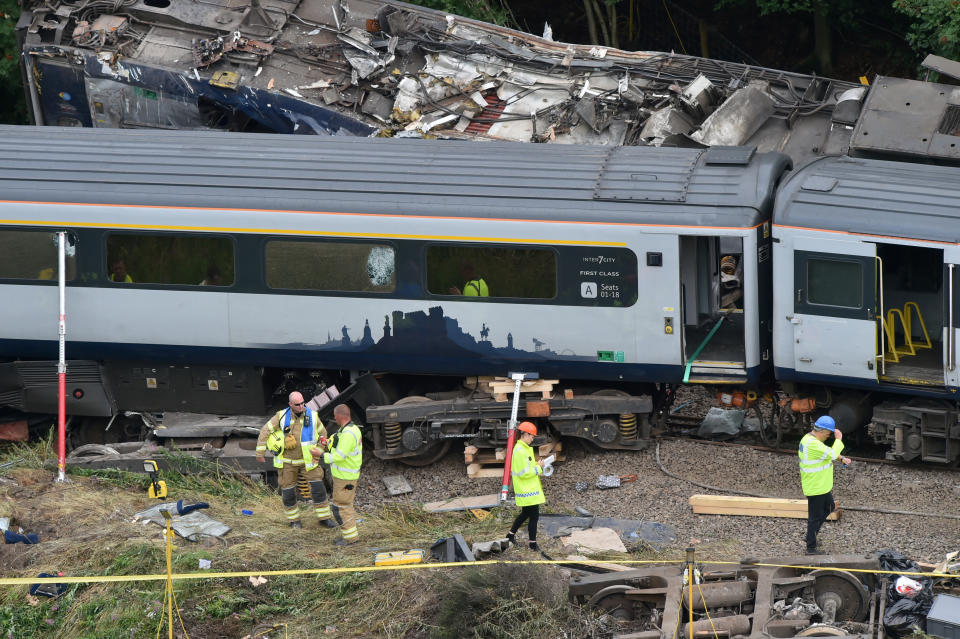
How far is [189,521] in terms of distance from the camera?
11672 mm

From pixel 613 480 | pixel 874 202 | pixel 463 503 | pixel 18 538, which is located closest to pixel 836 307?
pixel 874 202

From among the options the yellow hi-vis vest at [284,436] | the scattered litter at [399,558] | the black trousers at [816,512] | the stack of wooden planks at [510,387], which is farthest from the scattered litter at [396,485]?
the black trousers at [816,512]

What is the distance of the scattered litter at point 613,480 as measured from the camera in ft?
41.9

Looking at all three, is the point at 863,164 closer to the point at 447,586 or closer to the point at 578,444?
the point at 578,444

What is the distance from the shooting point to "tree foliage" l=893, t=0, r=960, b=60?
16.4 m

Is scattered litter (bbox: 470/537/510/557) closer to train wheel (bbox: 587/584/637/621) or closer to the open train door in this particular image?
train wheel (bbox: 587/584/637/621)

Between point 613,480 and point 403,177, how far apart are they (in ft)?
12.7

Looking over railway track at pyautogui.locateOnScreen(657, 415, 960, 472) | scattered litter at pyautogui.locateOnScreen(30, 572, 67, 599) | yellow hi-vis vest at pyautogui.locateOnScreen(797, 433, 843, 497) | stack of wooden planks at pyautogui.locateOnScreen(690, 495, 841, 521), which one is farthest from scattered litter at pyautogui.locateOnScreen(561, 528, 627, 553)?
scattered litter at pyautogui.locateOnScreen(30, 572, 67, 599)

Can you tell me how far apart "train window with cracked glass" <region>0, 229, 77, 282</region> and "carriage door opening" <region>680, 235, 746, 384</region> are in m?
6.63

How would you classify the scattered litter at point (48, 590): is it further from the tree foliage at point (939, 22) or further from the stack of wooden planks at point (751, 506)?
the tree foliage at point (939, 22)

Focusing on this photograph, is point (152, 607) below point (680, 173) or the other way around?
below

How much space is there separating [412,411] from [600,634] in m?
4.59

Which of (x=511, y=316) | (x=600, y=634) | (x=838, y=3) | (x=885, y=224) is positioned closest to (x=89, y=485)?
(x=511, y=316)

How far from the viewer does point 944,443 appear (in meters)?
12.5
